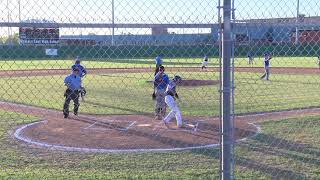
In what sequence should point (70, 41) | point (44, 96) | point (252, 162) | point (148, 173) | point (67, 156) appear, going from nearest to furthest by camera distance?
point (70, 41), point (148, 173), point (252, 162), point (67, 156), point (44, 96)

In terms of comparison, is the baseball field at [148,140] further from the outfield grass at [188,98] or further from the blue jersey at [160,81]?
the blue jersey at [160,81]

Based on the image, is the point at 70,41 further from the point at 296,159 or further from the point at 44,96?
the point at 44,96

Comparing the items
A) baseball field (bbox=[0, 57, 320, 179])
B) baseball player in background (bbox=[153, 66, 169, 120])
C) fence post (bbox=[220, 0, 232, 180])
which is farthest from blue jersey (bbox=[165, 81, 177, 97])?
fence post (bbox=[220, 0, 232, 180])

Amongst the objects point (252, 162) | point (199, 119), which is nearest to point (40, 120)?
point (199, 119)

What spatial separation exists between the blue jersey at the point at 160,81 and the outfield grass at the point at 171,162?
3.27 meters

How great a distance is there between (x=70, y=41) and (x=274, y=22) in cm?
223

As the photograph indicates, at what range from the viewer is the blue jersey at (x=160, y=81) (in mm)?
12124

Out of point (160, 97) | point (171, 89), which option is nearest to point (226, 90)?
point (171, 89)

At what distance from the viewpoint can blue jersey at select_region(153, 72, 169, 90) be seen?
12.1 meters

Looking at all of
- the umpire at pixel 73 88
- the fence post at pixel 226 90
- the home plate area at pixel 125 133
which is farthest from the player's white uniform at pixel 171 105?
the fence post at pixel 226 90

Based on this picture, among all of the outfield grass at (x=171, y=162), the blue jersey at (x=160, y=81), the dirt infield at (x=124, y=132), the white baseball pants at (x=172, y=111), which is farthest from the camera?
the blue jersey at (x=160, y=81)

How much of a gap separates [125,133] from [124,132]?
15 centimetres

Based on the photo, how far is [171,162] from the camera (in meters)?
8.02

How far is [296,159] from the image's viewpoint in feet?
26.7
